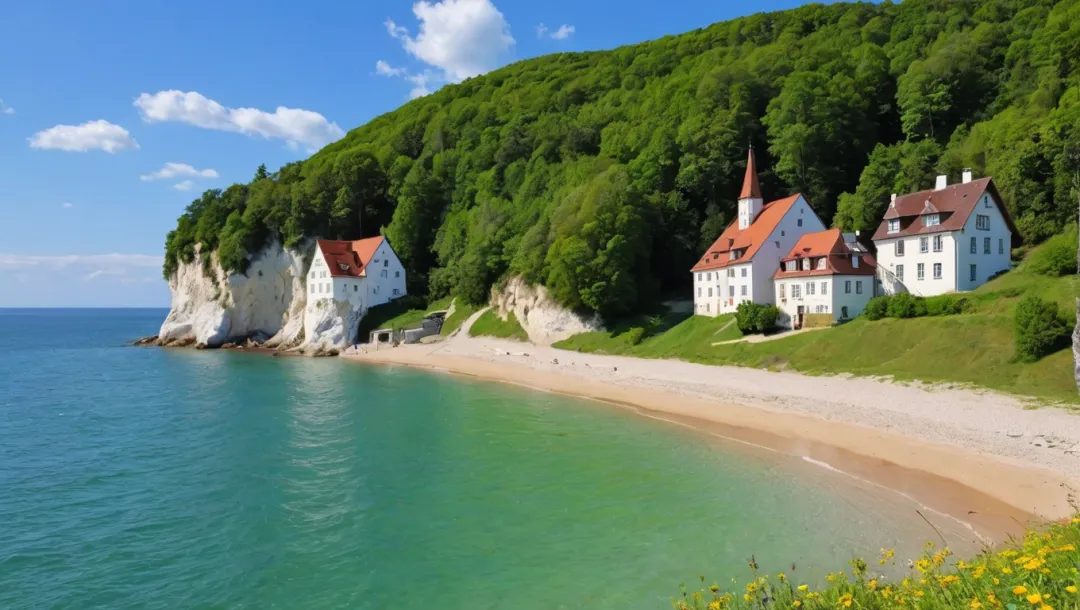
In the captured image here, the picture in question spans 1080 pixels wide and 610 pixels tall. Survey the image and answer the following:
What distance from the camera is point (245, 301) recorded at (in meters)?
84.7

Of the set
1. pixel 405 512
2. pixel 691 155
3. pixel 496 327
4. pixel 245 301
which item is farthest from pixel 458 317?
pixel 405 512

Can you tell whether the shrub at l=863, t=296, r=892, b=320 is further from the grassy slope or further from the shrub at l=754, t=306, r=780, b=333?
the shrub at l=754, t=306, r=780, b=333

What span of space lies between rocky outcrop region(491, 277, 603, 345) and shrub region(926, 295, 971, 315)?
26.3m

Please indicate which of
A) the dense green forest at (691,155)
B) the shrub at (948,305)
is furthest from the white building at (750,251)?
the shrub at (948,305)

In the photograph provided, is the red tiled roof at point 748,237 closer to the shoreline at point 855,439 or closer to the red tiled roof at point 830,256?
the red tiled roof at point 830,256

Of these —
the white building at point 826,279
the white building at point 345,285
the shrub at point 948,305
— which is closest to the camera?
the shrub at point 948,305

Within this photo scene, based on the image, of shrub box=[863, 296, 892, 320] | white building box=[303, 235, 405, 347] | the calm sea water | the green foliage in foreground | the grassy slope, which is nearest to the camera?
the green foliage in foreground

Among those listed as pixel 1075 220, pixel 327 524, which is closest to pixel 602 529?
pixel 327 524

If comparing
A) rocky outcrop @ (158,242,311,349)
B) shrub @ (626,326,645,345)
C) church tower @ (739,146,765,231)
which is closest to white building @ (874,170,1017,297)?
church tower @ (739,146,765,231)

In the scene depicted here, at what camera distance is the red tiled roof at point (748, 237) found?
161 ft

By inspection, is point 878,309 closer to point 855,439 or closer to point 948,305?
point 948,305

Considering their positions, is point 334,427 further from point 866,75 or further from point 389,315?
point 866,75

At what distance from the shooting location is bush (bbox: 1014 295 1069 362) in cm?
2742

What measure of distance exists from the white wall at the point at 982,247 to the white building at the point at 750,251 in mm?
11165
